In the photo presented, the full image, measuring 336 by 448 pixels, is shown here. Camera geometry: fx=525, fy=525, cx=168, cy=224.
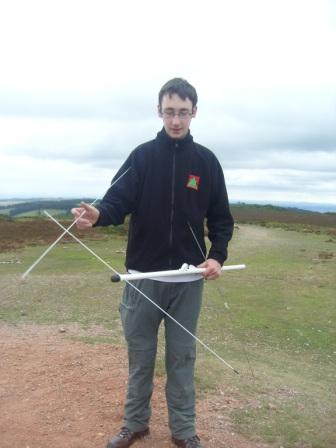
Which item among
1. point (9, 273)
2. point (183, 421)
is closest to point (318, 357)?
point (183, 421)

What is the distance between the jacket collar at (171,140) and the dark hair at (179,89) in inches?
11.7

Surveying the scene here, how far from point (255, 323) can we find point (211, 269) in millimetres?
6278

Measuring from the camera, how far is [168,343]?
4.57m

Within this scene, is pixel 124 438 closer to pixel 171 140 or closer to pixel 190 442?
pixel 190 442

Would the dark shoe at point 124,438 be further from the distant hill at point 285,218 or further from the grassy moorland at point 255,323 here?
the distant hill at point 285,218

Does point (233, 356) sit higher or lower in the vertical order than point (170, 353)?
lower

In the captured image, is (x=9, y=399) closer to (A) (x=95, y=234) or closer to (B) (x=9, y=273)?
(B) (x=9, y=273)

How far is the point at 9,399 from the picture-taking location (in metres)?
5.64

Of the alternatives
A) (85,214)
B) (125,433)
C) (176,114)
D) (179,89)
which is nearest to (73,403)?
(125,433)

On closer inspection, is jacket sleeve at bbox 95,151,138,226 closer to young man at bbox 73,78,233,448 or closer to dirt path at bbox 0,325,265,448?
young man at bbox 73,78,233,448

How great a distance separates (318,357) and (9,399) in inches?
190

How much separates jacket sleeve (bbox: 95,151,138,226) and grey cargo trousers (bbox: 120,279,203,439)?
61 centimetres

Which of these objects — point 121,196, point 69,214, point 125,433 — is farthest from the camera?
point 69,214

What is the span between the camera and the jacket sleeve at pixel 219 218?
15.1 feet
